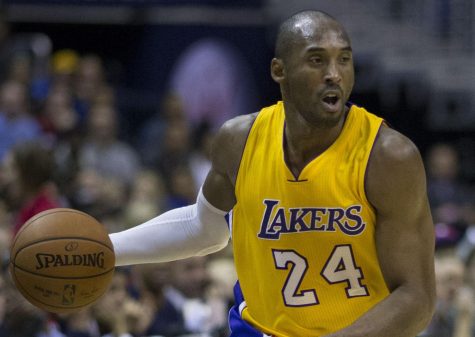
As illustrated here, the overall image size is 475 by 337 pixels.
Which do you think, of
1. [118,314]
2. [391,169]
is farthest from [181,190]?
[391,169]

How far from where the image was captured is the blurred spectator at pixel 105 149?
1196cm

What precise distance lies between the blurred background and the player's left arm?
3011 millimetres

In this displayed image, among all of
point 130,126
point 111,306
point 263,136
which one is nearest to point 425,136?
point 130,126

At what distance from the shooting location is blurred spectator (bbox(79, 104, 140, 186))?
39.2 feet

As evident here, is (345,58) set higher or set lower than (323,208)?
higher

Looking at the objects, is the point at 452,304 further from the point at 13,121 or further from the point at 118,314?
the point at 13,121

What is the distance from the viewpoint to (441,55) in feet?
53.8

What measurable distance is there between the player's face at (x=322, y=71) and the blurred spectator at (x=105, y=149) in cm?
684

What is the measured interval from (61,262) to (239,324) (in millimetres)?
862

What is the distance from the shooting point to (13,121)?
11539 mm

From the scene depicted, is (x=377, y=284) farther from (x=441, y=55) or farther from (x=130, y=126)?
(x=441, y=55)

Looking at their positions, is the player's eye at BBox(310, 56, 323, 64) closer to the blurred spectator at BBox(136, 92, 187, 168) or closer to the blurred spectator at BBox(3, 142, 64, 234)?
the blurred spectator at BBox(3, 142, 64, 234)

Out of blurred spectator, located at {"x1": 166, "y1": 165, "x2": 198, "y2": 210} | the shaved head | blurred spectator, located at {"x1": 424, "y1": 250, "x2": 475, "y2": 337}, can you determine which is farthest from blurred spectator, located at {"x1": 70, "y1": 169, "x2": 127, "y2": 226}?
the shaved head

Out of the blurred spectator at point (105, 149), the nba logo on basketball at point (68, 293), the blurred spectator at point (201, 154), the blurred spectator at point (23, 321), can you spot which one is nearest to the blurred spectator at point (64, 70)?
the blurred spectator at point (105, 149)
